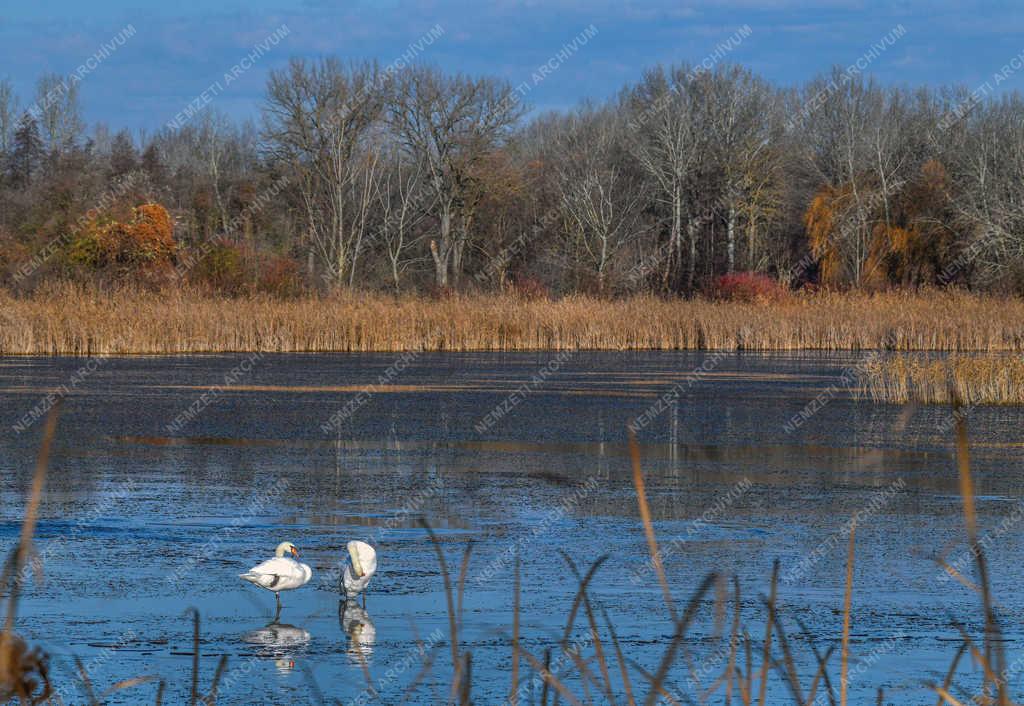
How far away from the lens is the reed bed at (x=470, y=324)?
3147 centimetres

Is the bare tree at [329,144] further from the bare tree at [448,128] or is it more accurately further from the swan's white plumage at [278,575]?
the swan's white plumage at [278,575]

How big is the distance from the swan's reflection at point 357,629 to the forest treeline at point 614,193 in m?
40.9

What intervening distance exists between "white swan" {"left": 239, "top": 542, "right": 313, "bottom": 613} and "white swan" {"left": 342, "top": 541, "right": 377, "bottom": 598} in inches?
9.9

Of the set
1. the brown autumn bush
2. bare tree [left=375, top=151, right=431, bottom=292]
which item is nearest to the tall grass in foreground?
the brown autumn bush

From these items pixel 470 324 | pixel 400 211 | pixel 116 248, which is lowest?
pixel 470 324

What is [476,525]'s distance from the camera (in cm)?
1017

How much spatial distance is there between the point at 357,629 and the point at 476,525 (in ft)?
10.3

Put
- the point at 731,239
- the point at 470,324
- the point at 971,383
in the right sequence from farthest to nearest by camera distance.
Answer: the point at 731,239, the point at 470,324, the point at 971,383

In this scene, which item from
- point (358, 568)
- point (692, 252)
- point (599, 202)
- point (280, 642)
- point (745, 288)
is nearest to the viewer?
point (280, 642)

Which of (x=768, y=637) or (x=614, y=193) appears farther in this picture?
(x=614, y=193)

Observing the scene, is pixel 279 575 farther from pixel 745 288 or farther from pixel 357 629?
pixel 745 288

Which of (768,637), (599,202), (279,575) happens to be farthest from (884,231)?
(768,637)

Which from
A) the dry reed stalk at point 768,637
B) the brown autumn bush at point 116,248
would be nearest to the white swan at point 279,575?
the dry reed stalk at point 768,637

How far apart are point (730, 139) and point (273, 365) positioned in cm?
3210
